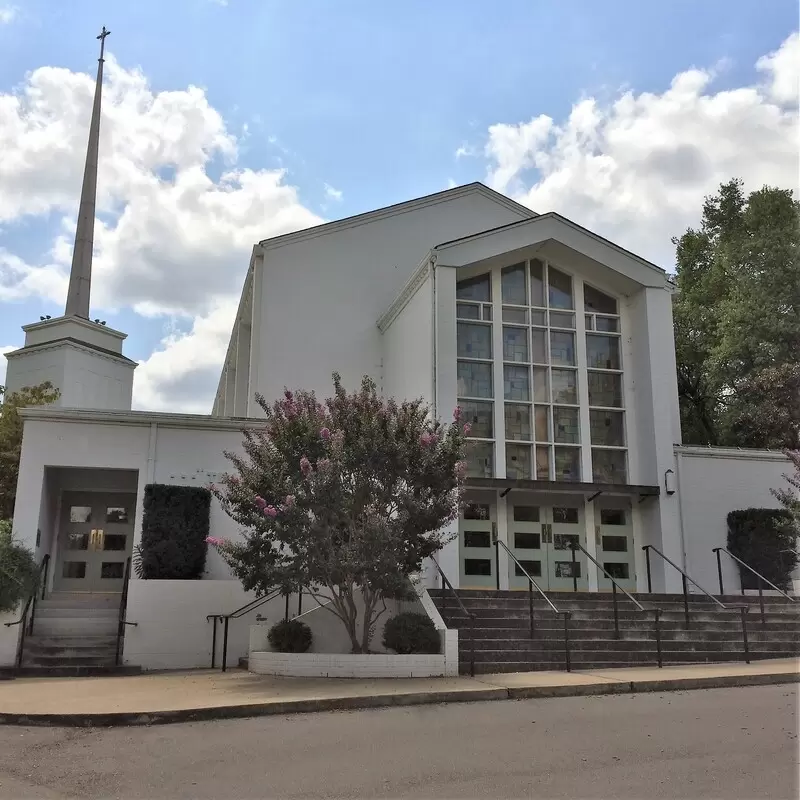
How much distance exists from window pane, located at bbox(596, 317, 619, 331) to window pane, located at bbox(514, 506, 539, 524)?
482 cm

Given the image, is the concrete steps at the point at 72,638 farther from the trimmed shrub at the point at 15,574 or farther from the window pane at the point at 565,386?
the window pane at the point at 565,386

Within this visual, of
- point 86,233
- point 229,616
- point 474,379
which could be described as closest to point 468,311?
point 474,379

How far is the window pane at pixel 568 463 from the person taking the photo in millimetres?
17984

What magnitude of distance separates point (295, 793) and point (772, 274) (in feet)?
82.8

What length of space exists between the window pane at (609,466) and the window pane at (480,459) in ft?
8.16

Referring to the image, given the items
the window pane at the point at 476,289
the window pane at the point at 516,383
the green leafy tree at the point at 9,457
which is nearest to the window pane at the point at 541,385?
the window pane at the point at 516,383

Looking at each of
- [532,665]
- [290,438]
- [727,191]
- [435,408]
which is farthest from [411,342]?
[727,191]

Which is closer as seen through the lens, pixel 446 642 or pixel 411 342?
pixel 446 642

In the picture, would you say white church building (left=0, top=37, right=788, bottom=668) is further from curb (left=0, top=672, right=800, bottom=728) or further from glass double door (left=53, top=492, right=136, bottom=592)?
curb (left=0, top=672, right=800, bottom=728)

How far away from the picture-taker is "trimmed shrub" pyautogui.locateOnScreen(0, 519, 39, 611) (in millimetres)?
13047

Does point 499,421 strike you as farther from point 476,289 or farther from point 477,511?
point 476,289

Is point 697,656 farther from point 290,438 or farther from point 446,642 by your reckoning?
point 290,438

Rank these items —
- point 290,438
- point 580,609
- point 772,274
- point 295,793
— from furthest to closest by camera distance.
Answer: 1. point 772,274
2. point 580,609
3. point 290,438
4. point 295,793

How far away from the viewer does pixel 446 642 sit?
11.4 meters
